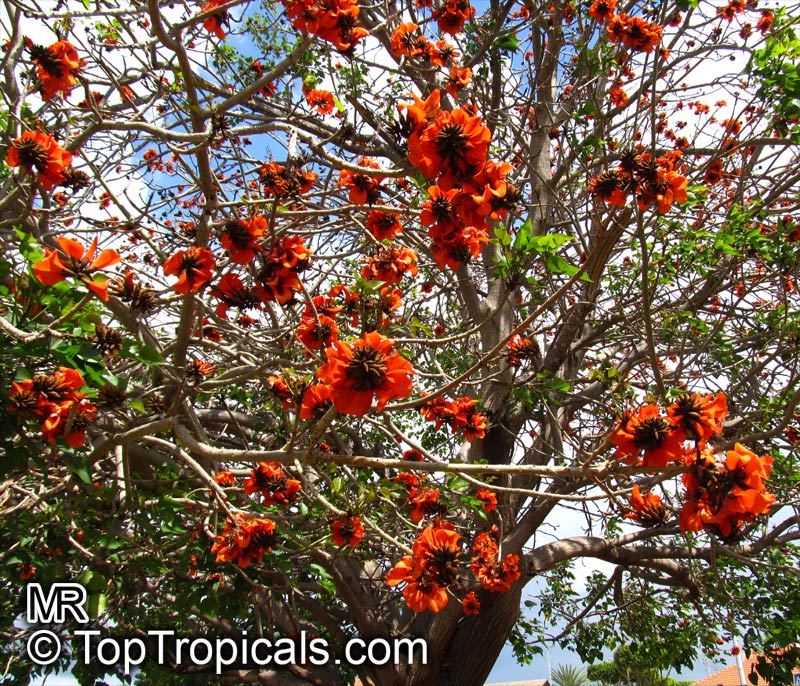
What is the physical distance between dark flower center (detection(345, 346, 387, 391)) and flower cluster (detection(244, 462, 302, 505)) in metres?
1.50

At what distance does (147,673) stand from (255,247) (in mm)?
3790

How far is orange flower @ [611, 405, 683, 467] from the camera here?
47.8 inches

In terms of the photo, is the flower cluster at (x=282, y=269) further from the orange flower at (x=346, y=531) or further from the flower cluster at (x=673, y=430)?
the flower cluster at (x=673, y=430)

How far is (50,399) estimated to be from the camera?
166 cm

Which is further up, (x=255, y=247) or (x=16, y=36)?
(x=16, y=36)

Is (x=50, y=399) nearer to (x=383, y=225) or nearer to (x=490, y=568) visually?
(x=383, y=225)

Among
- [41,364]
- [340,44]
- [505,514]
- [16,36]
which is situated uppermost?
[16,36]

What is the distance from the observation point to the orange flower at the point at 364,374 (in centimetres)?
116

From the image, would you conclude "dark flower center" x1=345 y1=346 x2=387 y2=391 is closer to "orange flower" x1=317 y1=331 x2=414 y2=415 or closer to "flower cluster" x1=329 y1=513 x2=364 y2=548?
"orange flower" x1=317 y1=331 x2=414 y2=415

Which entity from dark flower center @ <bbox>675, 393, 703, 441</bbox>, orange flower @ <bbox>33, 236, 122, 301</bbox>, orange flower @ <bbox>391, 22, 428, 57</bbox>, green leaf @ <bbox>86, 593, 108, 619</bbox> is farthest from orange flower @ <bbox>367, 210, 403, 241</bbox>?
green leaf @ <bbox>86, 593, 108, 619</bbox>

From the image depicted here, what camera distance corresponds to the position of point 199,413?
143 inches

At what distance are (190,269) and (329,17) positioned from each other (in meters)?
1.09

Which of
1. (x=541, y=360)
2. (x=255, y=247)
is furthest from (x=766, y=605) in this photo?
(x=255, y=247)

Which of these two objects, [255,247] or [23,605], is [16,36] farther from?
[23,605]
